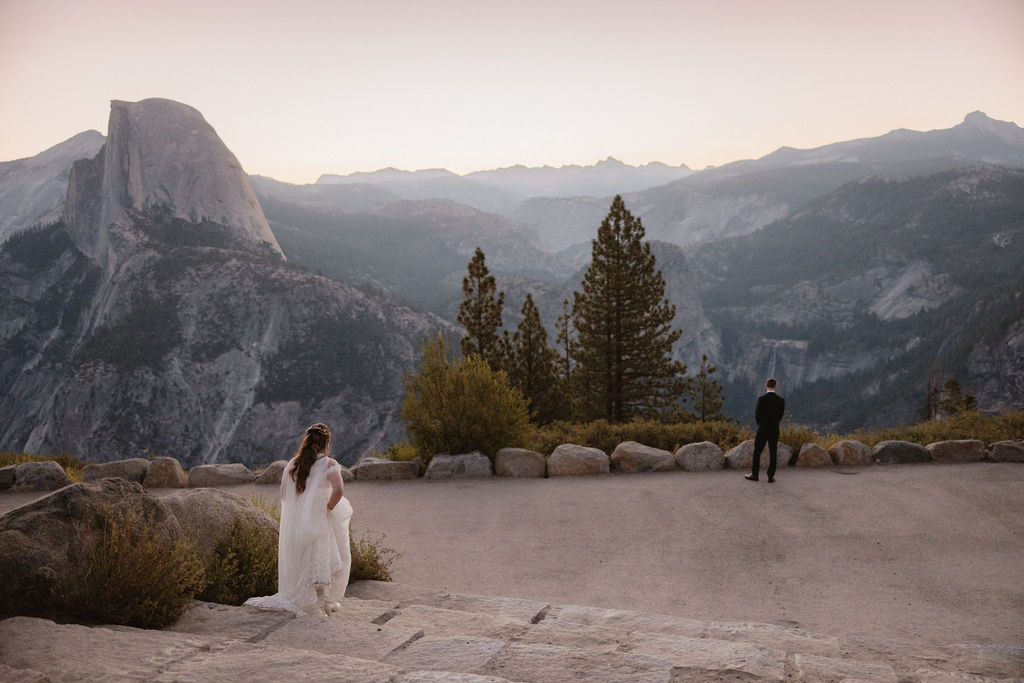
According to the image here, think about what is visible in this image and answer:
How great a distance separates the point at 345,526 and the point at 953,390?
6614 centimetres

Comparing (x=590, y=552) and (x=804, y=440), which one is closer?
(x=590, y=552)

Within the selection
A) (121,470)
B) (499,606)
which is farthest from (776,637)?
(121,470)

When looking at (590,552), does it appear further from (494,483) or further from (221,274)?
(221,274)

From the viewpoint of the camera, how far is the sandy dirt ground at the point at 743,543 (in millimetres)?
7434

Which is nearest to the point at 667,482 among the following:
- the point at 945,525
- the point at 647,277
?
the point at 945,525

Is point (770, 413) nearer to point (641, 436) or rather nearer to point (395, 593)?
point (641, 436)

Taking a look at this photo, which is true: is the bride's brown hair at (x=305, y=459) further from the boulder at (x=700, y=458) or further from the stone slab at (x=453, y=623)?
the boulder at (x=700, y=458)

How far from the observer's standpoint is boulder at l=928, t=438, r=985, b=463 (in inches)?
543

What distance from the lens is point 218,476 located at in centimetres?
1437

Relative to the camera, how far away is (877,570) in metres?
8.44

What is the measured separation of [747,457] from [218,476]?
1112 centimetres

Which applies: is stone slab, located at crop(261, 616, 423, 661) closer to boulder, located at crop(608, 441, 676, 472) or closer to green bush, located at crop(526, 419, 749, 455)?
boulder, located at crop(608, 441, 676, 472)

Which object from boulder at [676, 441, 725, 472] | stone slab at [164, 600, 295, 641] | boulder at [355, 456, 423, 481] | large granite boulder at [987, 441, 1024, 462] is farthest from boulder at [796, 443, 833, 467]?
stone slab at [164, 600, 295, 641]

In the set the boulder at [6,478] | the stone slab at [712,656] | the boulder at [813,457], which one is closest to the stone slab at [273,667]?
the stone slab at [712,656]
